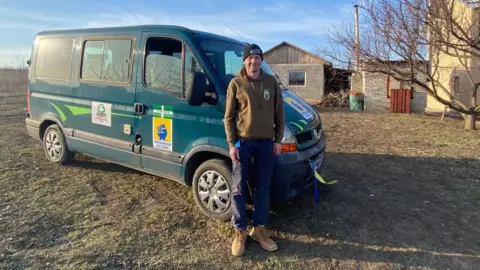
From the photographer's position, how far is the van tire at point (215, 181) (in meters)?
3.60

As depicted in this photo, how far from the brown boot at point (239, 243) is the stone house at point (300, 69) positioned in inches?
785

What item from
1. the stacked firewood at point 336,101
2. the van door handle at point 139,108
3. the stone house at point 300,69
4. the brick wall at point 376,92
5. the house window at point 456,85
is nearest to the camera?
the van door handle at point 139,108

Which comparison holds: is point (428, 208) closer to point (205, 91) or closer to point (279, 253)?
point (279, 253)

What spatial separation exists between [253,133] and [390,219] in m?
2.10

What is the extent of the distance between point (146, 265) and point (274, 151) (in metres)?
1.58

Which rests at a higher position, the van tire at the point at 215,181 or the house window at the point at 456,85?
the house window at the point at 456,85

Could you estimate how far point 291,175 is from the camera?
354 cm

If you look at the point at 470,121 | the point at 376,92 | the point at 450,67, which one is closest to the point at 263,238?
the point at 470,121

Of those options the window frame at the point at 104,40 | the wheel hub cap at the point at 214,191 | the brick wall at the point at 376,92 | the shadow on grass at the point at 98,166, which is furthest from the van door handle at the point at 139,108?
the brick wall at the point at 376,92

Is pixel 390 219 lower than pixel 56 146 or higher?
lower

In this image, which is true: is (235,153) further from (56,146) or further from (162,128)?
(56,146)

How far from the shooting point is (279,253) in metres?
3.24

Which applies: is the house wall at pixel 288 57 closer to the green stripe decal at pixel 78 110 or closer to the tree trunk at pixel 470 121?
the tree trunk at pixel 470 121

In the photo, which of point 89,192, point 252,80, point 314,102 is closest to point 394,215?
point 252,80
